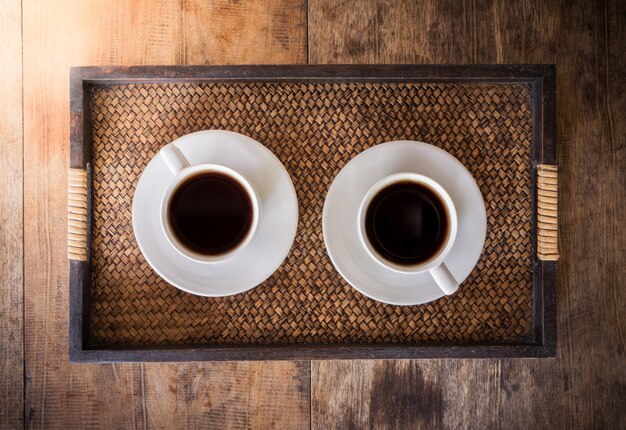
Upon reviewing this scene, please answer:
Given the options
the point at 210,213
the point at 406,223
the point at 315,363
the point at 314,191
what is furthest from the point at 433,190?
the point at 315,363

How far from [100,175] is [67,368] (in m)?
0.38

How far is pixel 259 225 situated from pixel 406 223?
19 cm

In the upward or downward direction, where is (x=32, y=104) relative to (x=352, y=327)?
upward

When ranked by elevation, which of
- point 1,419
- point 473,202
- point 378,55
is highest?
point 378,55

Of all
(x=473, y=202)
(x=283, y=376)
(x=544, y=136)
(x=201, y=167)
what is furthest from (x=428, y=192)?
(x=283, y=376)

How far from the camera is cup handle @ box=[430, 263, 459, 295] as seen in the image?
0.56 m

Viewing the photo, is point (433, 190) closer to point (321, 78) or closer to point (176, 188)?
point (321, 78)

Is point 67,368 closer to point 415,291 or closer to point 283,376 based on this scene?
point 283,376

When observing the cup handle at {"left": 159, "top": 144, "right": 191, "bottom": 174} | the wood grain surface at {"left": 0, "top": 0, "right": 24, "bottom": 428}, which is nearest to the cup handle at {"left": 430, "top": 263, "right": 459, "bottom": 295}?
the cup handle at {"left": 159, "top": 144, "right": 191, "bottom": 174}

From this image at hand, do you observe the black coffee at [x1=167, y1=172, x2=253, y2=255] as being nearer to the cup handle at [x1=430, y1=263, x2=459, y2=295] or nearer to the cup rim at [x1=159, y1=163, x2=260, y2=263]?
the cup rim at [x1=159, y1=163, x2=260, y2=263]

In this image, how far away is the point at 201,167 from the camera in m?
0.58

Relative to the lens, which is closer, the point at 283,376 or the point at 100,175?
the point at 100,175

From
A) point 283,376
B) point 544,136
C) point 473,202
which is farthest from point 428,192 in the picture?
point 283,376

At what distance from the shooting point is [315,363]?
83 centimetres
